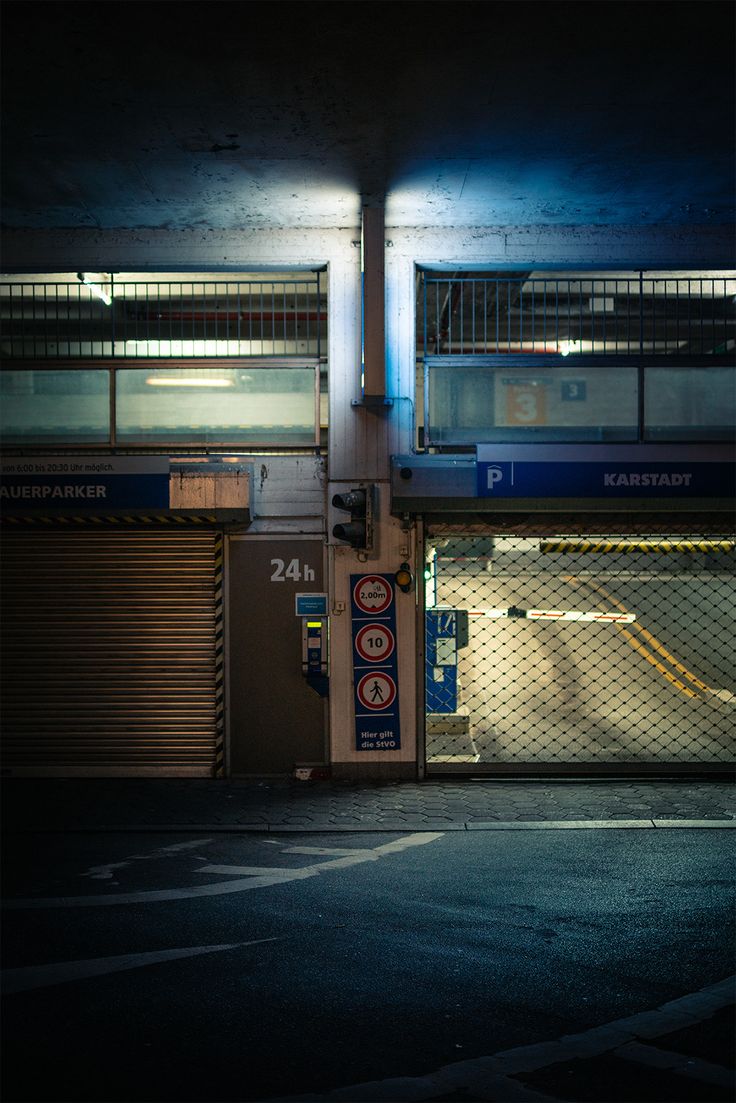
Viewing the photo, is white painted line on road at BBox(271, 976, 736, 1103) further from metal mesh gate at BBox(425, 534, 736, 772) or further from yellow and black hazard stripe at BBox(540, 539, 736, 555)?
yellow and black hazard stripe at BBox(540, 539, 736, 555)

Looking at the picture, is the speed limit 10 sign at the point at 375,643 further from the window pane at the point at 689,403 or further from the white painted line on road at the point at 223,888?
the window pane at the point at 689,403

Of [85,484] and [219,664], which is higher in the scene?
[85,484]

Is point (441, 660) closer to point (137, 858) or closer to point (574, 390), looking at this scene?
point (574, 390)

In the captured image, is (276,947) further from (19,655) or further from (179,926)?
(19,655)

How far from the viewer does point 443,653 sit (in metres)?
12.2

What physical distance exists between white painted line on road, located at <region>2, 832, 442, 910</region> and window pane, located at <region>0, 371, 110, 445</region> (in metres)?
6.37

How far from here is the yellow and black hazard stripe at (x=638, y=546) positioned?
12148mm

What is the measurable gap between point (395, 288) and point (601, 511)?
3.59m

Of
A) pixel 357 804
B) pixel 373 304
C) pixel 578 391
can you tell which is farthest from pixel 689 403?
pixel 357 804

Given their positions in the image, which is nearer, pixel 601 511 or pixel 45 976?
pixel 45 976

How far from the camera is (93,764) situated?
12.0 metres

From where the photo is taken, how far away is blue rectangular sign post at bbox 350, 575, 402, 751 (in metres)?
11.7

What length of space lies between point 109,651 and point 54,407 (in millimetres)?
3109

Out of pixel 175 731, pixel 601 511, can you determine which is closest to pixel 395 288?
pixel 601 511
